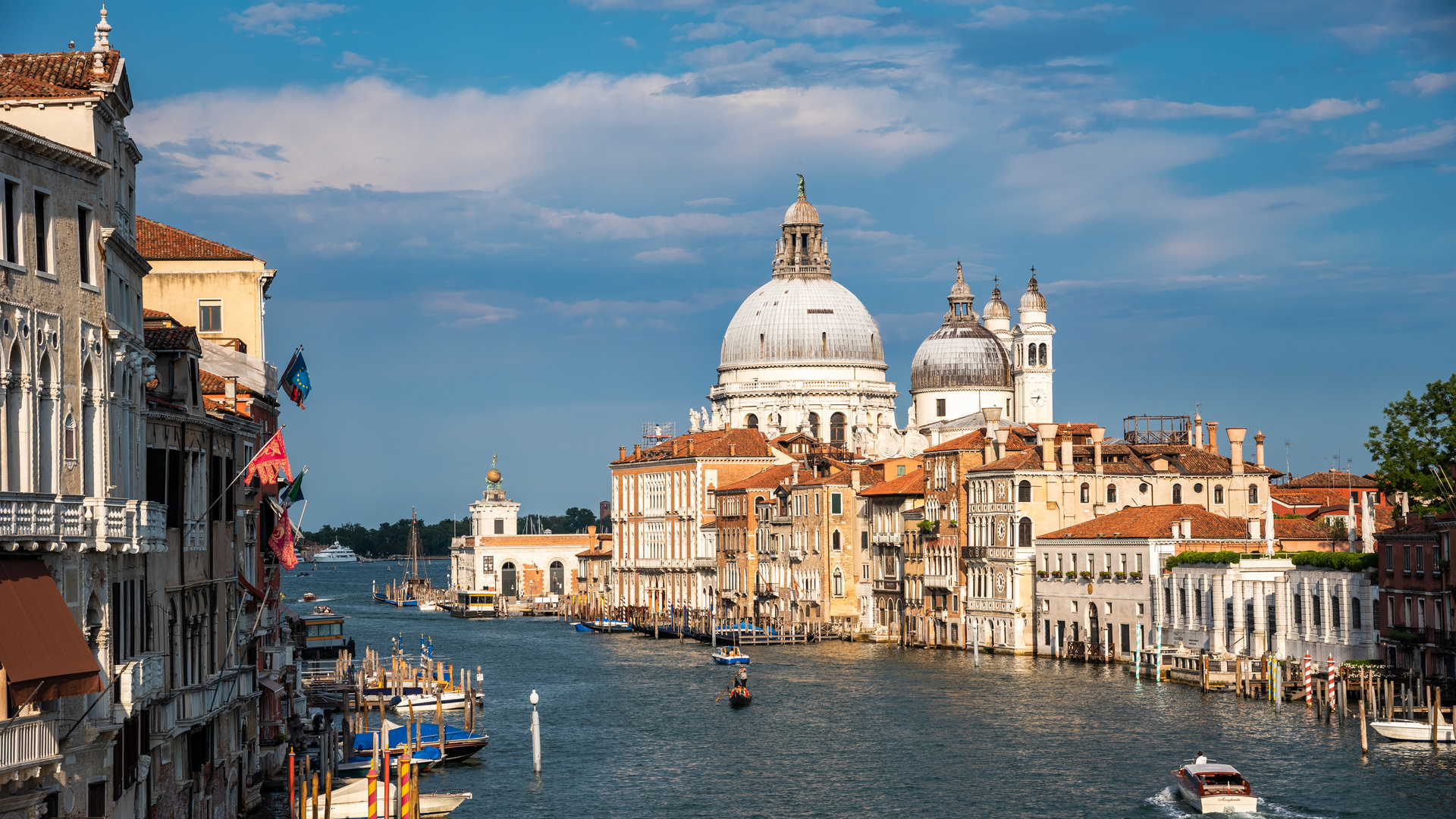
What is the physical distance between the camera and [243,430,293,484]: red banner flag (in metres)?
27.6

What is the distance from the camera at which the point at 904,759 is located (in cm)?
4588

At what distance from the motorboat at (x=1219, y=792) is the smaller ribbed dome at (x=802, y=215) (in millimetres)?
104852

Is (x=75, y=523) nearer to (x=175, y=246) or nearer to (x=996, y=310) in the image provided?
(x=175, y=246)

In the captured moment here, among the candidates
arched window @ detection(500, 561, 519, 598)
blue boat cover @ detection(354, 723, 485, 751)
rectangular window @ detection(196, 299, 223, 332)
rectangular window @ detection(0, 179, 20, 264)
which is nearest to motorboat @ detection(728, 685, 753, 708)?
blue boat cover @ detection(354, 723, 485, 751)

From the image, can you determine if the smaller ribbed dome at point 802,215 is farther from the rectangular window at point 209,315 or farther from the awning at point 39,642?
the awning at point 39,642

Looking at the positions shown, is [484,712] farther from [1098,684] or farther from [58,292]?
[58,292]

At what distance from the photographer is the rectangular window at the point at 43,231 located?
19.9 meters

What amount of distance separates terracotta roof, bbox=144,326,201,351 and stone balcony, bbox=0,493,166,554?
4435 millimetres

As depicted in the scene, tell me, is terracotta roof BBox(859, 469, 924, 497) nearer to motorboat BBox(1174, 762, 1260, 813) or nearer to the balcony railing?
motorboat BBox(1174, 762, 1260, 813)

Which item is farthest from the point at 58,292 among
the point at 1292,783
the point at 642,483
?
the point at 642,483

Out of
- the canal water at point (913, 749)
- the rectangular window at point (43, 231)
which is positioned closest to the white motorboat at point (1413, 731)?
the canal water at point (913, 749)

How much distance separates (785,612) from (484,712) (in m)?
43.3

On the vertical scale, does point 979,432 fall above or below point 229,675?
above

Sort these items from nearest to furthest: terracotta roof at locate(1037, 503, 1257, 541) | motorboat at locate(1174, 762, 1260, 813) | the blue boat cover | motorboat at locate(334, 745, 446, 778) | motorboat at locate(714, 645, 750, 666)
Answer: motorboat at locate(1174, 762, 1260, 813)
motorboat at locate(334, 745, 446, 778)
the blue boat cover
terracotta roof at locate(1037, 503, 1257, 541)
motorboat at locate(714, 645, 750, 666)
